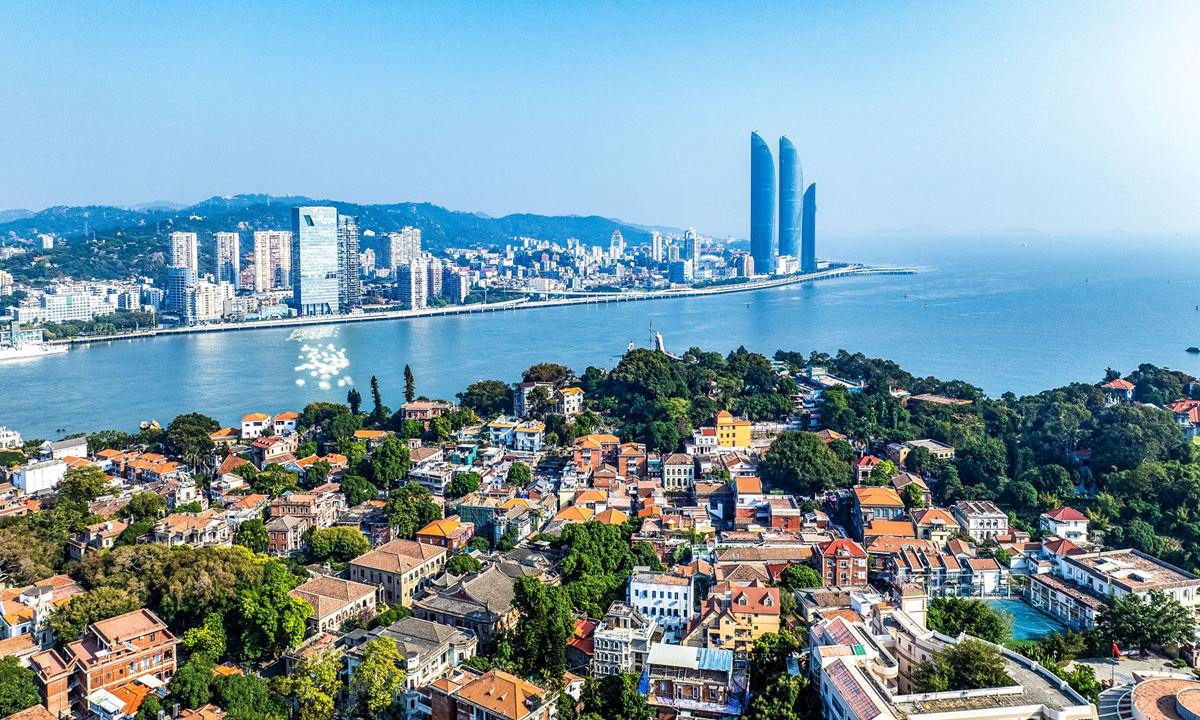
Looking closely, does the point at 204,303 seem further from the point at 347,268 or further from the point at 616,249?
the point at 616,249

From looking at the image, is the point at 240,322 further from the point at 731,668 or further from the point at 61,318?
the point at 731,668

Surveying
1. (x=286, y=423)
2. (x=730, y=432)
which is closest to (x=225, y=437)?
(x=286, y=423)

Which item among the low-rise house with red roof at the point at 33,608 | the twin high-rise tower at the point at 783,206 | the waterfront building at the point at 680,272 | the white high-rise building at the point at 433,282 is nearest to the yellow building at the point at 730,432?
the low-rise house with red roof at the point at 33,608

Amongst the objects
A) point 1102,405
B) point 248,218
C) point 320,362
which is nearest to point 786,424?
point 1102,405

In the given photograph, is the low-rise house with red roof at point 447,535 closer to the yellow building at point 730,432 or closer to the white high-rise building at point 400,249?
the yellow building at point 730,432

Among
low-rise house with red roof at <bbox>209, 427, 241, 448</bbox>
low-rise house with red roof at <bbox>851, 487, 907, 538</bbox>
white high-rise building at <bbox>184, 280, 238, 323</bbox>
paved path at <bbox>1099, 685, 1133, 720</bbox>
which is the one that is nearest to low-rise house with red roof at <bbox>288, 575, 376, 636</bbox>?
low-rise house with red roof at <bbox>851, 487, 907, 538</bbox>
